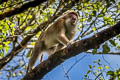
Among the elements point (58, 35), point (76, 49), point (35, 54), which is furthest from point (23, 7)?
point (58, 35)

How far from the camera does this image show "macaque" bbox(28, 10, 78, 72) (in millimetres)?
6617

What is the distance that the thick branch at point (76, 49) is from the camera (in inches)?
144

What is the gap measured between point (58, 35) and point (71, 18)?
0.87m

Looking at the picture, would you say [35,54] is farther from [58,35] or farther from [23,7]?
[23,7]

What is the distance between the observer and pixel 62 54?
4.11 meters

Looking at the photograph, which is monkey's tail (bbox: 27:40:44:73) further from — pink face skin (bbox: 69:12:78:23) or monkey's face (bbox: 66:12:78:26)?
pink face skin (bbox: 69:12:78:23)

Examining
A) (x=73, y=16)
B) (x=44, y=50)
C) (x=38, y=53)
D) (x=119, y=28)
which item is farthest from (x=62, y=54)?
(x=73, y=16)

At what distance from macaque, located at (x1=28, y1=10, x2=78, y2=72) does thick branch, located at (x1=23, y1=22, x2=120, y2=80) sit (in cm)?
212

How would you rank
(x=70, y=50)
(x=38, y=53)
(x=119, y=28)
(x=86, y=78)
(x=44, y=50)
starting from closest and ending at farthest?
1. (x=119, y=28)
2. (x=70, y=50)
3. (x=86, y=78)
4. (x=38, y=53)
5. (x=44, y=50)

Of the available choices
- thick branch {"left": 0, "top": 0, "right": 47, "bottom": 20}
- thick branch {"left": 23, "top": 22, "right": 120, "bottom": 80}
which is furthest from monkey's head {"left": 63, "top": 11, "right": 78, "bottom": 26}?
thick branch {"left": 0, "top": 0, "right": 47, "bottom": 20}

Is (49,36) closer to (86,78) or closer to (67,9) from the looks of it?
(67,9)

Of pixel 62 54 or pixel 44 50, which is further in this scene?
pixel 44 50

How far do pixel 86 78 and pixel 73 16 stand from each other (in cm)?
245

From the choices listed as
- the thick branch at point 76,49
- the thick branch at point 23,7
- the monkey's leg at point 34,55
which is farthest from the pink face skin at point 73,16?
the thick branch at point 23,7
